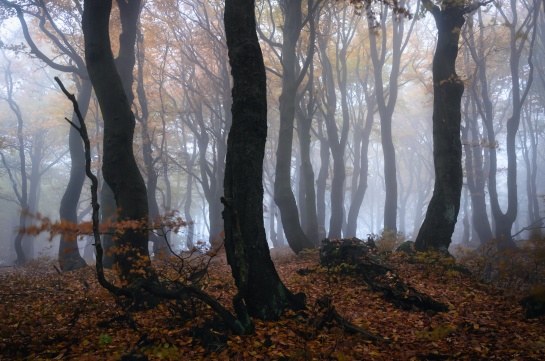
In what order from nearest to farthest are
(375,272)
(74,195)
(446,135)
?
1. (375,272)
2. (446,135)
3. (74,195)

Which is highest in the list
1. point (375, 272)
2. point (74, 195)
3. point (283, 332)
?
point (74, 195)

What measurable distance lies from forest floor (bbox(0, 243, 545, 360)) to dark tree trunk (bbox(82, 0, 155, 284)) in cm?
90

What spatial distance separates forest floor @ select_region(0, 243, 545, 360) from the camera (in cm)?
414

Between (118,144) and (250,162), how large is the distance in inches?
107

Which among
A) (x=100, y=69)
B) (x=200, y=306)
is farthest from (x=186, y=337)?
(x=100, y=69)

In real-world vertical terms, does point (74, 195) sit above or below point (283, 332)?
above

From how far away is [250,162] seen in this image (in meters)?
5.12

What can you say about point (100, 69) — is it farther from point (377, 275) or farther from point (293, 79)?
point (293, 79)

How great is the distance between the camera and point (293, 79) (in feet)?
43.2

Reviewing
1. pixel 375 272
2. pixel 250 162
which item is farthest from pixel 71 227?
pixel 375 272

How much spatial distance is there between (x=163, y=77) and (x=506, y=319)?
1859cm

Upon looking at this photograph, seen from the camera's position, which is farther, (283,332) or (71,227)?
(71,227)

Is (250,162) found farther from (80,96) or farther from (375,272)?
(80,96)

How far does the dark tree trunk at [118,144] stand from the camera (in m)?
6.15
